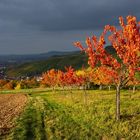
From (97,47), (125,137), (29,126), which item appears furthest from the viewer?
(29,126)

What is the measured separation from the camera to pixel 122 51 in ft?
112

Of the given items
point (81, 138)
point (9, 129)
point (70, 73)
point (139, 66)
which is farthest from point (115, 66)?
point (70, 73)

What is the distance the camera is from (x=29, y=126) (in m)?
36.1

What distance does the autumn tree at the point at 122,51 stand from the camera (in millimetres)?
32031

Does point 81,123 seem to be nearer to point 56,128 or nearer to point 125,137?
point 56,128

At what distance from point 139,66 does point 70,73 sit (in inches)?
2171

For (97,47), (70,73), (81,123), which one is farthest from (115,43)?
(70,73)

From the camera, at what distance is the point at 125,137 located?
2806 cm

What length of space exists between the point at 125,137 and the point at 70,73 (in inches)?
2417

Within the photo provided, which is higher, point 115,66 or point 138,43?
point 138,43

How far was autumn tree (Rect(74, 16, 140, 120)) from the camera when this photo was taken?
32031 mm

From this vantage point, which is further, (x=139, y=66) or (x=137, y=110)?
(x=137, y=110)

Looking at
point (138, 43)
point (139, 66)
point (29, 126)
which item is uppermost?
point (138, 43)

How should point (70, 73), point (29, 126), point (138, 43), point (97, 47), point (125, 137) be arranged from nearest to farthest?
point (125, 137), point (138, 43), point (97, 47), point (29, 126), point (70, 73)
